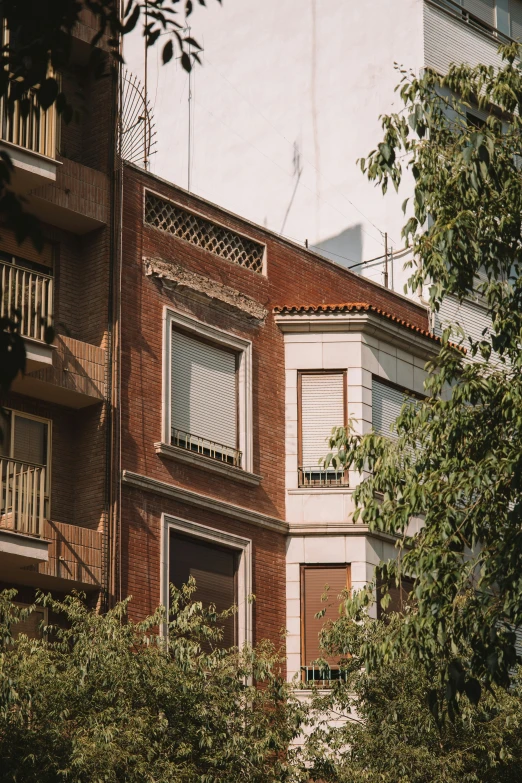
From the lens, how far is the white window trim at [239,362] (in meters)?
23.3

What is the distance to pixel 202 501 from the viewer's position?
23.0m

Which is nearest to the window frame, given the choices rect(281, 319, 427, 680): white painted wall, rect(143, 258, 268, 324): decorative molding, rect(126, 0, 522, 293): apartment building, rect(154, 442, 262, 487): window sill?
rect(154, 442, 262, 487): window sill

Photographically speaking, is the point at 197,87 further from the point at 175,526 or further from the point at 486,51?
the point at 175,526

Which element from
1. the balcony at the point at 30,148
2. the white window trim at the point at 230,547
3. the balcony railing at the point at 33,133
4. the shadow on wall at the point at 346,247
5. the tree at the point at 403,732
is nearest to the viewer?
the tree at the point at 403,732

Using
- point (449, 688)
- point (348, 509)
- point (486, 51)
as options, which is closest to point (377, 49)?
point (486, 51)

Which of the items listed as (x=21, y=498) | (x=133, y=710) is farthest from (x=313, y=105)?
(x=133, y=710)

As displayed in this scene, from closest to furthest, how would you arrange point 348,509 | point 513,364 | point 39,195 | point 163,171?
point 513,364 < point 39,195 < point 348,509 < point 163,171

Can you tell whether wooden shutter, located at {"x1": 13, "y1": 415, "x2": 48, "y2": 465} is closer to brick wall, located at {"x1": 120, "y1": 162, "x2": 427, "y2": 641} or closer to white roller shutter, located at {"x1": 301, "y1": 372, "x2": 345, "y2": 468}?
brick wall, located at {"x1": 120, "y1": 162, "x2": 427, "y2": 641}

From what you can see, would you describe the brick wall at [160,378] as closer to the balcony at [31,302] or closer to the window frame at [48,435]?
the window frame at [48,435]

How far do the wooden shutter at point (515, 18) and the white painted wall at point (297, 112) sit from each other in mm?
3940

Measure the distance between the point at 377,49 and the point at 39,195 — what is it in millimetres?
12271

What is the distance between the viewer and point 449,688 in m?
14.7

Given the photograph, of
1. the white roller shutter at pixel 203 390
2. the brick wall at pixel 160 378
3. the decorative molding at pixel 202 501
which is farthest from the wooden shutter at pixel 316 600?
the white roller shutter at pixel 203 390

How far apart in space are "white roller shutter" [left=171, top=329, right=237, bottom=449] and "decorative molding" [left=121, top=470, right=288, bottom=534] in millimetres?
1166
